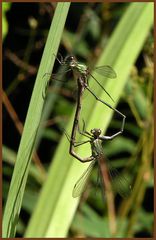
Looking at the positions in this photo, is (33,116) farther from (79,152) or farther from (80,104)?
(79,152)

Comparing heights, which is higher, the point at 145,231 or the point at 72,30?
the point at 72,30

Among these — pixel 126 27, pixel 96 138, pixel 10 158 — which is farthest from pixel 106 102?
pixel 10 158

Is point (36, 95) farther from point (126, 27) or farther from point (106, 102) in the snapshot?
point (126, 27)

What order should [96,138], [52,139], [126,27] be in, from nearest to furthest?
1. [96,138]
2. [126,27]
3. [52,139]

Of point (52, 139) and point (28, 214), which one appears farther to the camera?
point (52, 139)

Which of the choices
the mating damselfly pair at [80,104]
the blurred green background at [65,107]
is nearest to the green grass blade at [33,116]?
the mating damselfly pair at [80,104]

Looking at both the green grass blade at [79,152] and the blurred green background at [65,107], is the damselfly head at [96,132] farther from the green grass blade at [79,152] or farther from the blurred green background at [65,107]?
the blurred green background at [65,107]

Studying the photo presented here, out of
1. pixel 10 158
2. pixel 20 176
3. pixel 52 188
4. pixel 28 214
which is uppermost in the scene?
pixel 20 176
